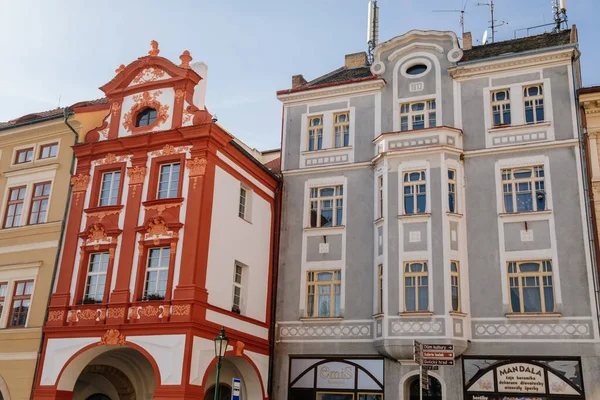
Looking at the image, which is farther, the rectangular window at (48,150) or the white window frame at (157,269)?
the rectangular window at (48,150)

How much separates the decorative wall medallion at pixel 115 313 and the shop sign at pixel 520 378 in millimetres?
12057

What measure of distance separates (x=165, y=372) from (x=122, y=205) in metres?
6.16

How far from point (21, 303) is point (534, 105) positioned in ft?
64.8

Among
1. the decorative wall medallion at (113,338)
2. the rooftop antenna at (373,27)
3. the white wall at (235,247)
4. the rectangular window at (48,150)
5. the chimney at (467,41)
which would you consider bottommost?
the decorative wall medallion at (113,338)

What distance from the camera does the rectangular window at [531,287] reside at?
21094mm

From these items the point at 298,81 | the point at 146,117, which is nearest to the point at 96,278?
the point at 146,117

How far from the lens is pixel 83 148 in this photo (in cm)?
2411

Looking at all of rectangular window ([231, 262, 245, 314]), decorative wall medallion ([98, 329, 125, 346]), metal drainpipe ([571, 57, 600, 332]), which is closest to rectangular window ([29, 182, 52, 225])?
decorative wall medallion ([98, 329, 125, 346])

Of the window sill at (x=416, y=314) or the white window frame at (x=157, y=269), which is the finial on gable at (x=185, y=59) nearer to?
the white window frame at (x=157, y=269)

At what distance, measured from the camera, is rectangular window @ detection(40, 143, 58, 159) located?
2552cm

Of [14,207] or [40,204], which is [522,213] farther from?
[14,207]

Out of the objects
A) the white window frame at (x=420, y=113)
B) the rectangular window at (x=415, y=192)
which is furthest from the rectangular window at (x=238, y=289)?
the white window frame at (x=420, y=113)

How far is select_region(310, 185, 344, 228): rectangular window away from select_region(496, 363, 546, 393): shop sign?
7.86 metres

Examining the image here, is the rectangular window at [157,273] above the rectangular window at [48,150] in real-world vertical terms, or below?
below
